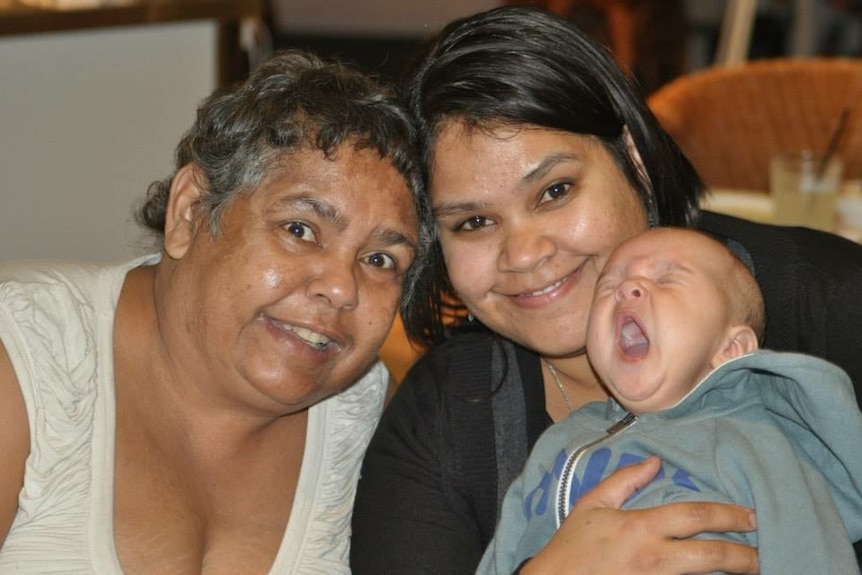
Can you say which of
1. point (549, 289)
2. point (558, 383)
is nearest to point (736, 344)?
point (549, 289)

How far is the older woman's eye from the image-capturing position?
6.66 ft

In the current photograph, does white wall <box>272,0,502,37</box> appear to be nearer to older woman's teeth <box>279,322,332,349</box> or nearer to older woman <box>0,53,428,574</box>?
older woman <box>0,53,428,574</box>

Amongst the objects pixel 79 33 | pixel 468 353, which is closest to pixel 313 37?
pixel 79 33

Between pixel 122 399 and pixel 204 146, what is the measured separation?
417 millimetres

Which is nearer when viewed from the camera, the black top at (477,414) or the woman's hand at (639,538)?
the woman's hand at (639,538)

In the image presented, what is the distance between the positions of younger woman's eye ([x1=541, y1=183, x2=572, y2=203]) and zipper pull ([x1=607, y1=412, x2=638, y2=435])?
1.17 feet

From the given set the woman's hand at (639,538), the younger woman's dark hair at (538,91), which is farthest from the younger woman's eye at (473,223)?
the woman's hand at (639,538)

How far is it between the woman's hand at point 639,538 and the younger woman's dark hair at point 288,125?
1.83 ft

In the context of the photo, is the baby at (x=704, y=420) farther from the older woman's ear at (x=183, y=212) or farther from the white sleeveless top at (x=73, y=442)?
the older woman's ear at (x=183, y=212)

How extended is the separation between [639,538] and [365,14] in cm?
612

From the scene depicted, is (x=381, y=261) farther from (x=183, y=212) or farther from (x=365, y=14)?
(x=365, y=14)

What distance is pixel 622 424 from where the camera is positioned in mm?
1969

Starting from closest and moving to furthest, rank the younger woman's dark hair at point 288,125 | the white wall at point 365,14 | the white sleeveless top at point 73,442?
the white sleeveless top at point 73,442
the younger woman's dark hair at point 288,125
the white wall at point 365,14

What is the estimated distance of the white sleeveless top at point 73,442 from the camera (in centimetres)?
186
